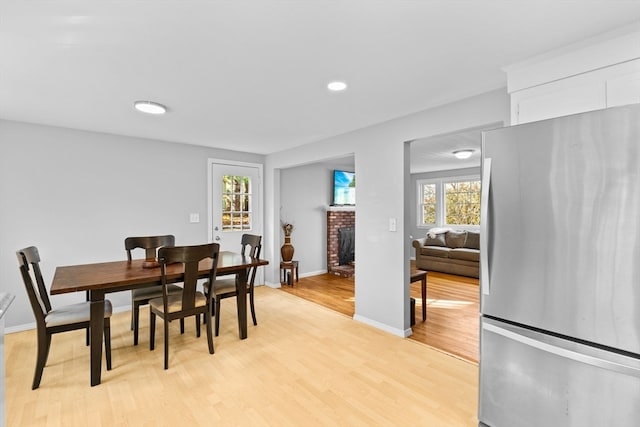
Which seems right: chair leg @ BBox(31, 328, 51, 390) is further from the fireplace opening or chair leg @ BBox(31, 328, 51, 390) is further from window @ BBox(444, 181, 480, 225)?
window @ BBox(444, 181, 480, 225)

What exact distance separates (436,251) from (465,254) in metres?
0.66

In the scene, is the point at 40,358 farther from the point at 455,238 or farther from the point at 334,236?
the point at 455,238

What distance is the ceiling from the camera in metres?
1.53

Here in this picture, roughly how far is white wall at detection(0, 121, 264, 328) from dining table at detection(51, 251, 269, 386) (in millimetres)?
1089

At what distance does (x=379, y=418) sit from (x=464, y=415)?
0.54 m

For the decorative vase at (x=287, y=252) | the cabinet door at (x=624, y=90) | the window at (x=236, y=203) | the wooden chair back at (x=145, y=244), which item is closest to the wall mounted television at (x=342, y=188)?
the decorative vase at (x=287, y=252)

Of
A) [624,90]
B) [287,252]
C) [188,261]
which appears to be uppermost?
[624,90]

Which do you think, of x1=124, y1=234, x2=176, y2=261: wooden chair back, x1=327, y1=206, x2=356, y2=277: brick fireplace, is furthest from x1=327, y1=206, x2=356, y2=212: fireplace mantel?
x1=124, y1=234, x2=176, y2=261: wooden chair back

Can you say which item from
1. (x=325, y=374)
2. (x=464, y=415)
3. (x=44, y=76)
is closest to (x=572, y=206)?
(x=464, y=415)

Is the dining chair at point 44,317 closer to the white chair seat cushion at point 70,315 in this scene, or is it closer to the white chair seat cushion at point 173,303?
the white chair seat cushion at point 70,315

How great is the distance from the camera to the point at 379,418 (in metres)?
1.94

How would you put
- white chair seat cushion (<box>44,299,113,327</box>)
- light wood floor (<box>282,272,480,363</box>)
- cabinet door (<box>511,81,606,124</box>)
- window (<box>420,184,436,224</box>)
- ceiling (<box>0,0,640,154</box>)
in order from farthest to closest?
window (<box>420,184,436,224</box>), light wood floor (<box>282,272,480,363</box>), white chair seat cushion (<box>44,299,113,327</box>), cabinet door (<box>511,81,606,124</box>), ceiling (<box>0,0,640,154</box>)

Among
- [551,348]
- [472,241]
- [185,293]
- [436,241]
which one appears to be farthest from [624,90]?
[436,241]

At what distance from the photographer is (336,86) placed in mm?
2477
